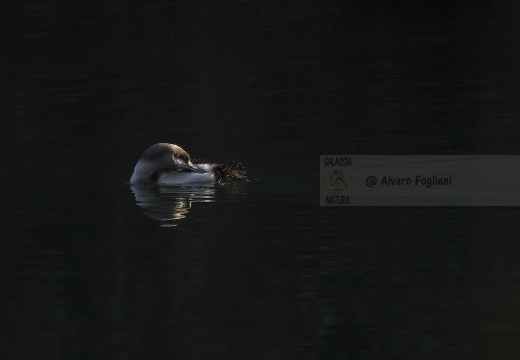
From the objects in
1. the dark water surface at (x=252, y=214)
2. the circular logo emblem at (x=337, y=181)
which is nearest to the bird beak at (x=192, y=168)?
the dark water surface at (x=252, y=214)

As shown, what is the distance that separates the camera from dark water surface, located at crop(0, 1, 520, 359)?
33.2 feet

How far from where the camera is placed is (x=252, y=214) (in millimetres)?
13633

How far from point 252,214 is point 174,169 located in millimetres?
2187

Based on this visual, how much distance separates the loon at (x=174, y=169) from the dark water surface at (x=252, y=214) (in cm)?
20

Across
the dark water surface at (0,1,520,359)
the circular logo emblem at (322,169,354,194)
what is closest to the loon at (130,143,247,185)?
the dark water surface at (0,1,520,359)

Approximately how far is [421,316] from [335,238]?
8.04ft

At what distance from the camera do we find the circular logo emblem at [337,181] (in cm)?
1466

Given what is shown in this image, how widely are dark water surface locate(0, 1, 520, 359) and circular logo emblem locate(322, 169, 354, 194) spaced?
184 millimetres

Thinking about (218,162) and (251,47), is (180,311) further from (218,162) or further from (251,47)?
(251,47)

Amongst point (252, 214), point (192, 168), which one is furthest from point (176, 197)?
point (252, 214)

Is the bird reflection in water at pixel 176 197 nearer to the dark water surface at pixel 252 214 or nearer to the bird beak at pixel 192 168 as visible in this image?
the dark water surface at pixel 252 214

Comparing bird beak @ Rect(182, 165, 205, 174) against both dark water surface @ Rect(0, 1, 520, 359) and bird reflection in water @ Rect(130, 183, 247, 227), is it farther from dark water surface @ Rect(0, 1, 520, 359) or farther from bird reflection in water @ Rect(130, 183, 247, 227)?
dark water surface @ Rect(0, 1, 520, 359)

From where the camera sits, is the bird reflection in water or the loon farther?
the loon

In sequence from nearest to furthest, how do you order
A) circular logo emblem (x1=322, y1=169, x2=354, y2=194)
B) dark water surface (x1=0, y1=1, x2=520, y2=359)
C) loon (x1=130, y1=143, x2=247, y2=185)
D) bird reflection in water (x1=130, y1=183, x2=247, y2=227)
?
dark water surface (x1=0, y1=1, x2=520, y2=359)
bird reflection in water (x1=130, y1=183, x2=247, y2=227)
circular logo emblem (x1=322, y1=169, x2=354, y2=194)
loon (x1=130, y1=143, x2=247, y2=185)
